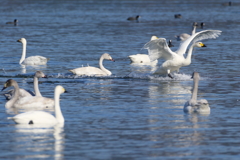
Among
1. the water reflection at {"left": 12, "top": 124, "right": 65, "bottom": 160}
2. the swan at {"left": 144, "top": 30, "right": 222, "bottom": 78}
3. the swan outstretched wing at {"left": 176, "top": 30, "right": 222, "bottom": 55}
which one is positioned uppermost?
the swan outstretched wing at {"left": 176, "top": 30, "right": 222, "bottom": 55}

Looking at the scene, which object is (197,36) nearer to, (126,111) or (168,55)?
(168,55)

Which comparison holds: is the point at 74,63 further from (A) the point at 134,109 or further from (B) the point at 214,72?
(A) the point at 134,109

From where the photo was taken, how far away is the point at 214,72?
21.2 metres

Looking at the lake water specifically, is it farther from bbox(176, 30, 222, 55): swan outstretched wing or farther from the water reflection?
bbox(176, 30, 222, 55): swan outstretched wing

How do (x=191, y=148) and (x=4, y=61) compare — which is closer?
(x=191, y=148)

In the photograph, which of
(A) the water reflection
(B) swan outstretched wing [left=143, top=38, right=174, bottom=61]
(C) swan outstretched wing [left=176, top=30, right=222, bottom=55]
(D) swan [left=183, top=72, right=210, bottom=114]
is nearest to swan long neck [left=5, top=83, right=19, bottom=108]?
(A) the water reflection

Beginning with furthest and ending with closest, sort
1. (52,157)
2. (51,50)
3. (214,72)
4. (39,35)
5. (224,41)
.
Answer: (39,35) < (224,41) < (51,50) < (214,72) < (52,157)

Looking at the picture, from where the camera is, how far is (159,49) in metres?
20.0

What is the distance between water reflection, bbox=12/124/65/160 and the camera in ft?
32.6

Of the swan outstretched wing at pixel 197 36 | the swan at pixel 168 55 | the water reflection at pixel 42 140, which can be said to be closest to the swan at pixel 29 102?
the water reflection at pixel 42 140

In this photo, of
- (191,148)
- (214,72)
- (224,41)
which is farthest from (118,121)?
(224,41)

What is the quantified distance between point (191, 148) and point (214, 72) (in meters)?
11.2

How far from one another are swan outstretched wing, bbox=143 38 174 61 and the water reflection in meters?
7.82

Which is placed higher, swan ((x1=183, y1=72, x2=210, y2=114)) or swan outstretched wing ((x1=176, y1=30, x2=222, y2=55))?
swan outstretched wing ((x1=176, y1=30, x2=222, y2=55))
